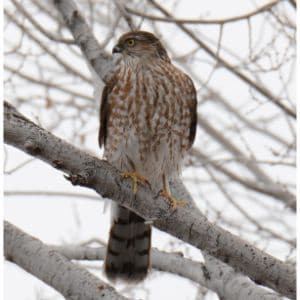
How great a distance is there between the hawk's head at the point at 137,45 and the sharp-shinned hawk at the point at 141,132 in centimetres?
4

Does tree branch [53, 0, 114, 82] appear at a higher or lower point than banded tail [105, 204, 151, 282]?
higher

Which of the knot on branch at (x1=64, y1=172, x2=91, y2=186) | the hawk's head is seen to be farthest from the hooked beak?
the knot on branch at (x1=64, y1=172, x2=91, y2=186)

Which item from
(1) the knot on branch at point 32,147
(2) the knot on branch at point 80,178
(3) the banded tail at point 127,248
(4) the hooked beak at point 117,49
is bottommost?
(2) the knot on branch at point 80,178

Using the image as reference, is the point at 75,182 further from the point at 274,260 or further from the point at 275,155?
the point at 275,155

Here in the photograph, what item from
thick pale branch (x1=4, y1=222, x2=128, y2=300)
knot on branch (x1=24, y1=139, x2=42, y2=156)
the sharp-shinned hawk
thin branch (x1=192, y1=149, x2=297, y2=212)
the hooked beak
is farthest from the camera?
thin branch (x1=192, y1=149, x2=297, y2=212)

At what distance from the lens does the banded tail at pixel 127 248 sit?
4430mm

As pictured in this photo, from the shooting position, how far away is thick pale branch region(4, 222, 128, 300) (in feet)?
10.5

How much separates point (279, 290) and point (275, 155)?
7.11ft

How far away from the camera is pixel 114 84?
462 cm

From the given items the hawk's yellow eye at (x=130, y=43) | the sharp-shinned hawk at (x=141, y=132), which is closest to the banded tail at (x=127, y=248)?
the sharp-shinned hawk at (x=141, y=132)

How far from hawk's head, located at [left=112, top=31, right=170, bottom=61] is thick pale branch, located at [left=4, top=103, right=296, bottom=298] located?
1512 mm

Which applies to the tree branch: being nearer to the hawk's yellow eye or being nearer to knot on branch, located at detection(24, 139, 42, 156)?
the hawk's yellow eye

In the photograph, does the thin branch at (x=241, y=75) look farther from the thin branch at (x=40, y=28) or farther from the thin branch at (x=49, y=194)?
the thin branch at (x=49, y=194)

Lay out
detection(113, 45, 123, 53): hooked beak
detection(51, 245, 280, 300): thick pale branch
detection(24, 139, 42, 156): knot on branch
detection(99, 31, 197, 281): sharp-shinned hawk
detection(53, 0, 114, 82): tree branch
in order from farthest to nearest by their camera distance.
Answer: detection(53, 0, 114, 82): tree branch
detection(113, 45, 123, 53): hooked beak
detection(99, 31, 197, 281): sharp-shinned hawk
detection(51, 245, 280, 300): thick pale branch
detection(24, 139, 42, 156): knot on branch
